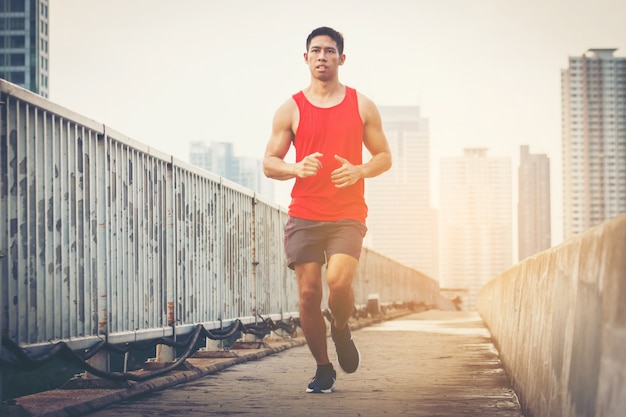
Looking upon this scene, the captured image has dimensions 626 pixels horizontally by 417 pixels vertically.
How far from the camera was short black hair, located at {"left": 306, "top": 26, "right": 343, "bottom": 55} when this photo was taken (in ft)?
21.9

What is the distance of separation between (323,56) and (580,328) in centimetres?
332

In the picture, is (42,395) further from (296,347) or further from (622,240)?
(296,347)

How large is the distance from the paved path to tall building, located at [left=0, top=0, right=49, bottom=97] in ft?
Answer: 404

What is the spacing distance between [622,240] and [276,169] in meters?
3.72

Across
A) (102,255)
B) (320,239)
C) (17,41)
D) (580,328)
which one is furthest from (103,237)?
(17,41)

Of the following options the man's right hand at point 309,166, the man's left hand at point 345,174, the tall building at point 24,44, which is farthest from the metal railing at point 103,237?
the tall building at point 24,44

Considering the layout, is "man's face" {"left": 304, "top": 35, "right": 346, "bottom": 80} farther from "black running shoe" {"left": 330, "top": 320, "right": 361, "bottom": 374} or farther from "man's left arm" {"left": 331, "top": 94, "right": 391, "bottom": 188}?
"black running shoe" {"left": 330, "top": 320, "right": 361, "bottom": 374}

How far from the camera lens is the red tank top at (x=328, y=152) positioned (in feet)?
21.4

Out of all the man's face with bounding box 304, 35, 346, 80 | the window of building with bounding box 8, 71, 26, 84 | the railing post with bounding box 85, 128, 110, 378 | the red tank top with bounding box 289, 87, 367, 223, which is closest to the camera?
the red tank top with bounding box 289, 87, 367, 223

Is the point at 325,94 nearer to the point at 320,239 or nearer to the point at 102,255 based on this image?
the point at 320,239

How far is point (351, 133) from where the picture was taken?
655 centimetres

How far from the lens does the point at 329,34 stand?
666 centimetres

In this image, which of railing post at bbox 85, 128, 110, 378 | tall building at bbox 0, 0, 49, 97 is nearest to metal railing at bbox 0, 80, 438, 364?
railing post at bbox 85, 128, 110, 378

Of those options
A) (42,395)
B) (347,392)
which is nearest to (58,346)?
(42,395)
